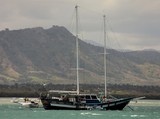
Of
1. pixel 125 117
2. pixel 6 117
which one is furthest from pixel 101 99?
pixel 6 117

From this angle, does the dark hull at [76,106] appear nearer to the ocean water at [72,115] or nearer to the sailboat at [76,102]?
the sailboat at [76,102]

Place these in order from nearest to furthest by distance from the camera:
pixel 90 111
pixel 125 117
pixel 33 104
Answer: pixel 125 117 → pixel 90 111 → pixel 33 104

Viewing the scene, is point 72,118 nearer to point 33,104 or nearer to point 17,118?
point 17,118

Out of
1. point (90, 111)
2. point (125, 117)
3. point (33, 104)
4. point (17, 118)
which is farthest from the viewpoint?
point (33, 104)

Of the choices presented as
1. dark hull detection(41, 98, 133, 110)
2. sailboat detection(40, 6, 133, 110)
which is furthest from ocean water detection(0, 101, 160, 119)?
sailboat detection(40, 6, 133, 110)

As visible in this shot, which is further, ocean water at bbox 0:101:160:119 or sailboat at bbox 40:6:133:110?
sailboat at bbox 40:6:133:110

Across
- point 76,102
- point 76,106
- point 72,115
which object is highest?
point 76,102

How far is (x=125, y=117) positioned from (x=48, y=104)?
2086 cm

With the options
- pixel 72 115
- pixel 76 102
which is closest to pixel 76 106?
pixel 76 102

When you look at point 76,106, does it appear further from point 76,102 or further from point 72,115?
point 72,115

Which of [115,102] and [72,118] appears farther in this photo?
[115,102]

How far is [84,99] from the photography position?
11800 centimetres

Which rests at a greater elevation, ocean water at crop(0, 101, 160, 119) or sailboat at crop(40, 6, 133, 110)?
sailboat at crop(40, 6, 133, 110)

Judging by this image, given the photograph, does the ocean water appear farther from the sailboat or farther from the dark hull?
the sailboat
